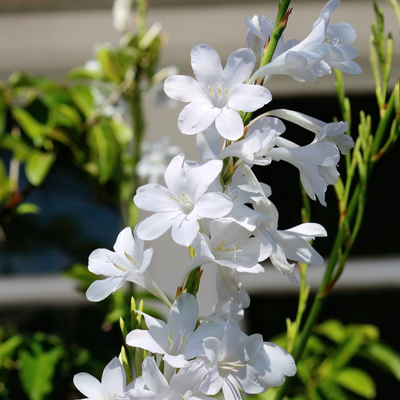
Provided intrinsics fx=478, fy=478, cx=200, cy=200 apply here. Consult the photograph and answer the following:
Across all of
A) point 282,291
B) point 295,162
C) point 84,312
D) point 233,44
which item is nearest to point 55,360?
point 84,312

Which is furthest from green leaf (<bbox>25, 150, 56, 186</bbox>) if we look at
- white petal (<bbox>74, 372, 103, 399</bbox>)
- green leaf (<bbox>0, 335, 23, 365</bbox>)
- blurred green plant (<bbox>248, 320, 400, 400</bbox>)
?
white petal (<bbox>74, 372, 103, 399</bbox>)

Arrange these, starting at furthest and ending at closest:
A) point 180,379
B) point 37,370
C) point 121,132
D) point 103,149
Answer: point 121,132 < point 103,149 < point 37,370 < point 180,379

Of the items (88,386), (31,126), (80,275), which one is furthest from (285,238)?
(31,126)

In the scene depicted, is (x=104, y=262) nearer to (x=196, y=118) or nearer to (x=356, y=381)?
(x=196, y=118)

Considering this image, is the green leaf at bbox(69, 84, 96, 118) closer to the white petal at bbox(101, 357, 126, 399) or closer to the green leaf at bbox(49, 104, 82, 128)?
the green leaf at bbox(49, 104, 82, 128)

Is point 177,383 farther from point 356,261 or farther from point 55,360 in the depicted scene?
point 356,261

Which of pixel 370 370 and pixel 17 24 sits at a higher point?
pixel 17 24
